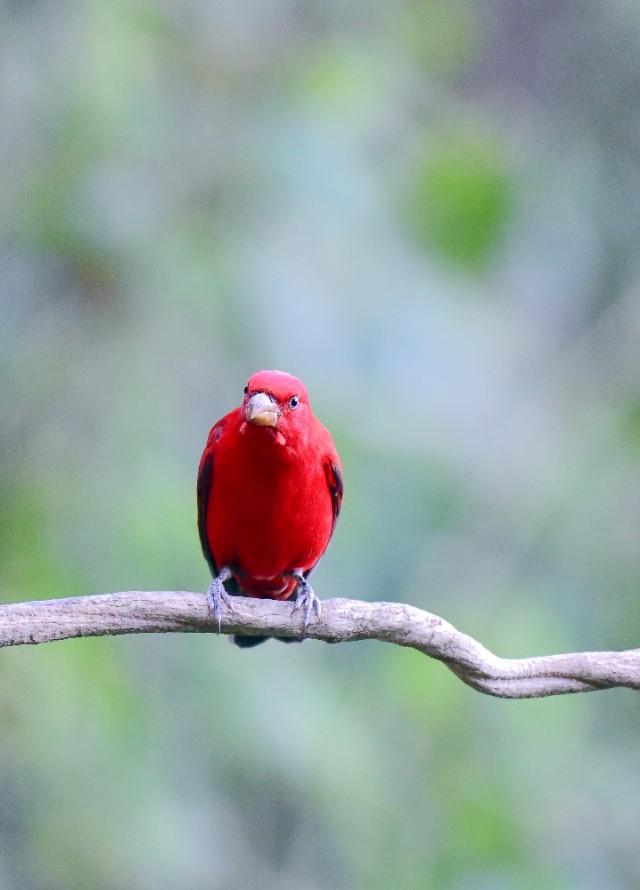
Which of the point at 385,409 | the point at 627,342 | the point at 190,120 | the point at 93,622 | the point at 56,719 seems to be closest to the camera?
the point at 93,622

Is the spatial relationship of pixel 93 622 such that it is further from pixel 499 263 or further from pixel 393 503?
pixel 499 263

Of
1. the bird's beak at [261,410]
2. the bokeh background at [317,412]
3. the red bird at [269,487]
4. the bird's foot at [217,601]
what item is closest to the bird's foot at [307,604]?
the red bird at [269,487]

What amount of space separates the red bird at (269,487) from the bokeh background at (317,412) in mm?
610

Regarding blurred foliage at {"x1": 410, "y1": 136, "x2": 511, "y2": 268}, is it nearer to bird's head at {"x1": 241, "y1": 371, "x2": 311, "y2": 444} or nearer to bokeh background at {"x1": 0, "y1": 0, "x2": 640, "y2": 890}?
bokeh background at {"x1": 0, "y1": 0, "x2": 640, "y2": 890}

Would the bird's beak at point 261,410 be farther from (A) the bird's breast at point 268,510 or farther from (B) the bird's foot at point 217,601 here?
(B) the bird's foot at point 217,601

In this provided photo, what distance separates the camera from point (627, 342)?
7738 mm

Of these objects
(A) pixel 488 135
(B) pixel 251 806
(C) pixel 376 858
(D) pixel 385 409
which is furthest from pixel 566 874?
(A) pixel 488 135

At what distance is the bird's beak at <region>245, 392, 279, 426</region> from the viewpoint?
4.67 metres

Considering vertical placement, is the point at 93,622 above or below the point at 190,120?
below

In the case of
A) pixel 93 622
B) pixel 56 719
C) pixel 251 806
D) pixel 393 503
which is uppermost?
pixel 93 622

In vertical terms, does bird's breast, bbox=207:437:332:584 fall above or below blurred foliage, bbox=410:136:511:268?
below

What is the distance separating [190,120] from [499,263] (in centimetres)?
175

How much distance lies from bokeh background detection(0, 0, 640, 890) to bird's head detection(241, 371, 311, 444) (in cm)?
105

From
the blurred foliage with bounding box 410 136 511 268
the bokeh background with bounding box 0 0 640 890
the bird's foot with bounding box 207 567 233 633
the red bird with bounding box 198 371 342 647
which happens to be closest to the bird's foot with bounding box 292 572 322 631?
the red bird with bounding box 198 371 342 647
